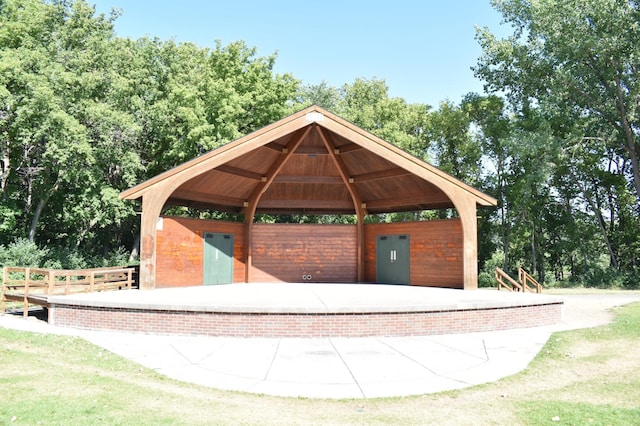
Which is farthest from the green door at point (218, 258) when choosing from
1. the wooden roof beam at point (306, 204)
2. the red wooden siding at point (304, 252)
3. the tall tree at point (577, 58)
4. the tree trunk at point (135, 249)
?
the tall tree at point (577, 58)

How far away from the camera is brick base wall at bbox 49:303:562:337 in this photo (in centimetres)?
888

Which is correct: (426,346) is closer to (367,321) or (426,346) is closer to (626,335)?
(367,321)

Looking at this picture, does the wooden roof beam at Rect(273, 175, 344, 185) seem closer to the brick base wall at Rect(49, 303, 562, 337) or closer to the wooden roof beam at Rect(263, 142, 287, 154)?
the wooden roof beam at Rect(263, 142, 287, 154)

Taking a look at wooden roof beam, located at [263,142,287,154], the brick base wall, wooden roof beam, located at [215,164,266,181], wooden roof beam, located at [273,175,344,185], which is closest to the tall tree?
wooden roof beam, located at [273,175,344,185]

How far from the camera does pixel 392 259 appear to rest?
17.2 metres

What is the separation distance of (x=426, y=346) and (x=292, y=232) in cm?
1019

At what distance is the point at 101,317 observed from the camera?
9.43 m

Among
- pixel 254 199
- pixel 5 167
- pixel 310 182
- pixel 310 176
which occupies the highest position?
pixel 5 167

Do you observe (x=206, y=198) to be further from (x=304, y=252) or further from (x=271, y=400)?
(x=271, y=400)

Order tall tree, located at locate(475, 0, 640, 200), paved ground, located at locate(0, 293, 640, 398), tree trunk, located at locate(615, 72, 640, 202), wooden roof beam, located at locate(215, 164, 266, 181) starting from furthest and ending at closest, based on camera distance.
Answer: tree trunk, located at locate(615, 72, 640, 202), tall tree, located at locate(475, 0, 640, 200), wooden roof beam, located at locate(215, 164, 266, 181), paved ground, located at locate(0, 293, 640, 398)

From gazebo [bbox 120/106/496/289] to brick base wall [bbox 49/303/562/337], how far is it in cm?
355

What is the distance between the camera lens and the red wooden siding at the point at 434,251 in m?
15.2

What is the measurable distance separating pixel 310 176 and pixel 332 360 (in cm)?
1093

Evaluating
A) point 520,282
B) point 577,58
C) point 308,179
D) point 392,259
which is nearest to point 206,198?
point 308,179
